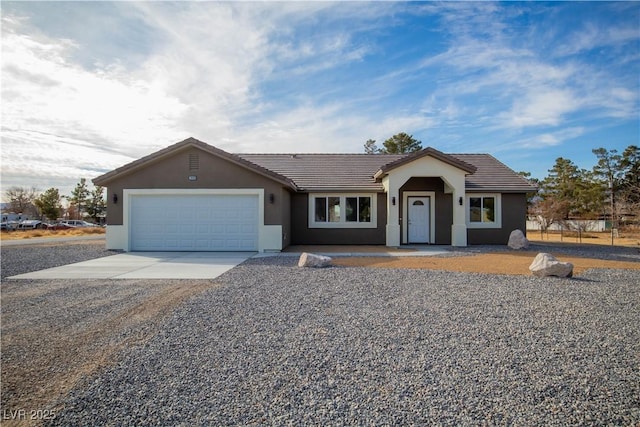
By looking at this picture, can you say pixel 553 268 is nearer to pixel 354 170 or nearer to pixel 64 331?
pixel 64 331

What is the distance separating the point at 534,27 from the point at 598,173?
101ft

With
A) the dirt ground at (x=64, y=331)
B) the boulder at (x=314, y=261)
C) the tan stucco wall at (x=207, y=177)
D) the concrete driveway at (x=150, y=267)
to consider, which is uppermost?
the tan stucco wall at (x=207, y=177)

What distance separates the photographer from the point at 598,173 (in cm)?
3403

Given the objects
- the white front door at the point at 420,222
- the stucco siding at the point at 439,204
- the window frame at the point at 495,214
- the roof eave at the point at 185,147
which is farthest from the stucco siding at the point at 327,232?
the window frame at the point at 495,214

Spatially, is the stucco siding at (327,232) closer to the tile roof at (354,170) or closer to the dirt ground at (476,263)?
the tile roof at (354,170)

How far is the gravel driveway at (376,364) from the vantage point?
2.81m

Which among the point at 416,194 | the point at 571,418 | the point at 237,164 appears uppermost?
the point at 237,164

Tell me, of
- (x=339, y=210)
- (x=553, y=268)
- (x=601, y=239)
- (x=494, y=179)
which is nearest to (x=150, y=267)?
(x=339, y=210)

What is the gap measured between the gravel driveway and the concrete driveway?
2.96m

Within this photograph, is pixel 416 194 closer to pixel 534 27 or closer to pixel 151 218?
pixel 534 27

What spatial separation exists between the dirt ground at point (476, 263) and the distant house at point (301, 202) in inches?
142

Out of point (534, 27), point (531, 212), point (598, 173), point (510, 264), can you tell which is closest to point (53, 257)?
point (510, 264)

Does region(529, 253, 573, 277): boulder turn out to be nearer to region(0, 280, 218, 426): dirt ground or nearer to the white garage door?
region(0, 280, 218, 426): dirt ground

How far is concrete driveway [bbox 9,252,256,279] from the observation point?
8.43 meters
